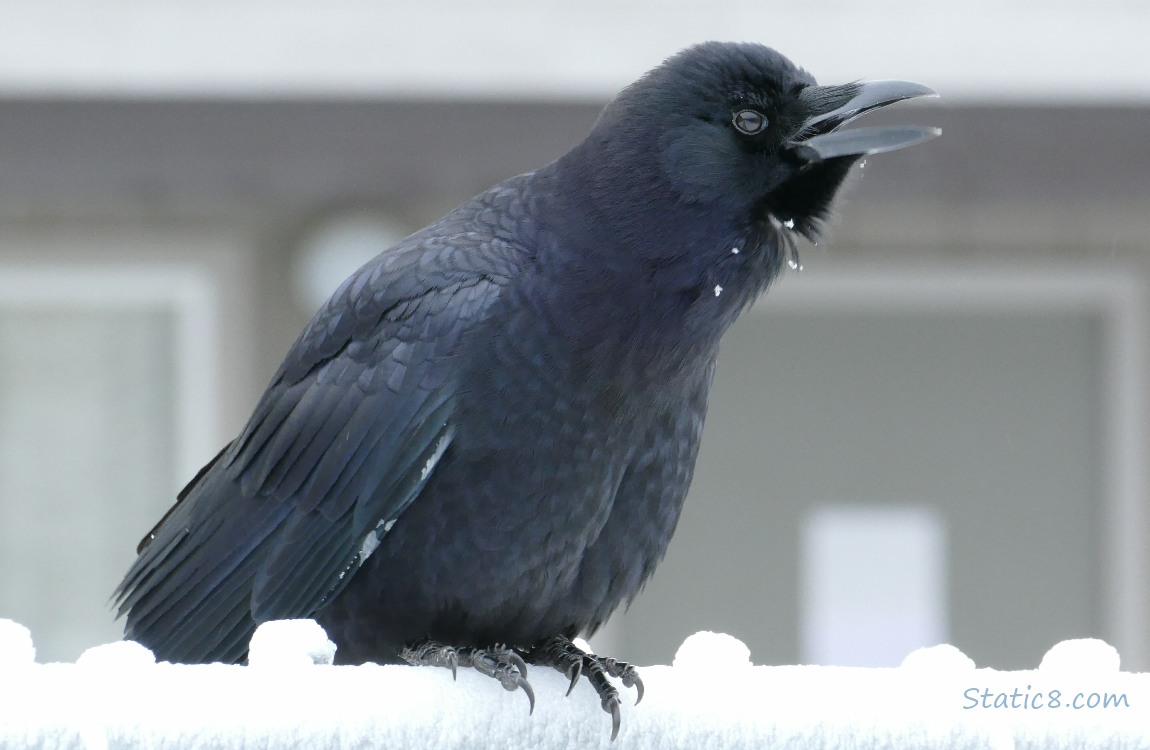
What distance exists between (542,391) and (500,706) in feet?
1.82

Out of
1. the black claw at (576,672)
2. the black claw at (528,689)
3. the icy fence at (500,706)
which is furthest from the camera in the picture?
the black claw at (576,672)

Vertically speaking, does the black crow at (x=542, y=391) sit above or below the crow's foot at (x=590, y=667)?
above

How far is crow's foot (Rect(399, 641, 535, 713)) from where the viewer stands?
66.1 inches

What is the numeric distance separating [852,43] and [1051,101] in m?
0.67

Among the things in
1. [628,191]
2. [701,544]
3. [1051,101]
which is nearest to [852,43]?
[1051,101]

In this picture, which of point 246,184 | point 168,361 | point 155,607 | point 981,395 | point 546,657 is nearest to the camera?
point 546,657

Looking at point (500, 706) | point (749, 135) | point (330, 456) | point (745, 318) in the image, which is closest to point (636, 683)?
point (500, 706)

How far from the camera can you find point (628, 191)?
6.55 ft

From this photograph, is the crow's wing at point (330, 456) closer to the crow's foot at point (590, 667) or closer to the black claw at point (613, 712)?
the crow's foot at point (590, 667)

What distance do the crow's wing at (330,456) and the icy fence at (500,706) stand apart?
1.76 ft

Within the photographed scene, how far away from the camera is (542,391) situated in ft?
6.29

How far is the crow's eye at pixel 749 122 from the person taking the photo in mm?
1984

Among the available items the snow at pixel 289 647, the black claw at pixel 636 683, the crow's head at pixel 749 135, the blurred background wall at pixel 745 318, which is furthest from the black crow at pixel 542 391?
the blurred background wall at pixel 745 318

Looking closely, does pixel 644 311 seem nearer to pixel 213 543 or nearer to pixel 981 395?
pixel 213 543
